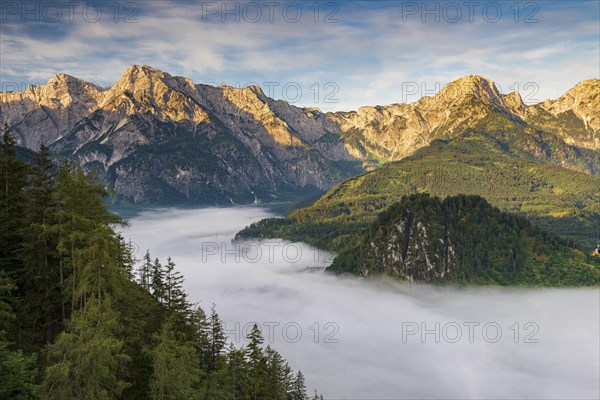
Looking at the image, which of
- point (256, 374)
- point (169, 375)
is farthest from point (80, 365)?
point (256, 374)

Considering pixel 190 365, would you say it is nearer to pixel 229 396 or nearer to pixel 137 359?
pixel 137 359

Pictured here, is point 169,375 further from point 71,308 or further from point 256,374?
point 256,374

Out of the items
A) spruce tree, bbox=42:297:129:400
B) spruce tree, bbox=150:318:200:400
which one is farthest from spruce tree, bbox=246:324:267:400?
spruce tree, bbox=42:297:129:400

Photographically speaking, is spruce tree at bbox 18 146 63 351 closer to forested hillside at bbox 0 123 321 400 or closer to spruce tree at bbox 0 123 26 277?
forested hillside at bbox 0 123 321 400

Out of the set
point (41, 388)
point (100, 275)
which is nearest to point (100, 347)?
point (41, 388)

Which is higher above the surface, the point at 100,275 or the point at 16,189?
the point at 16,189

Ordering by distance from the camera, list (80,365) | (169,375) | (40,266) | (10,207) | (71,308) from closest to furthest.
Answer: (80,365) → (169,375) → (40,266) → (71,308) → (10,207)

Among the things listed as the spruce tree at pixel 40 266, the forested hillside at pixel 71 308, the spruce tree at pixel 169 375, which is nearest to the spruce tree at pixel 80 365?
the forested hillside at pixel 71 308

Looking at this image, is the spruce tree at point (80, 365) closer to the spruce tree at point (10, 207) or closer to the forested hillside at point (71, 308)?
the forested hillside at point (71, 308)
